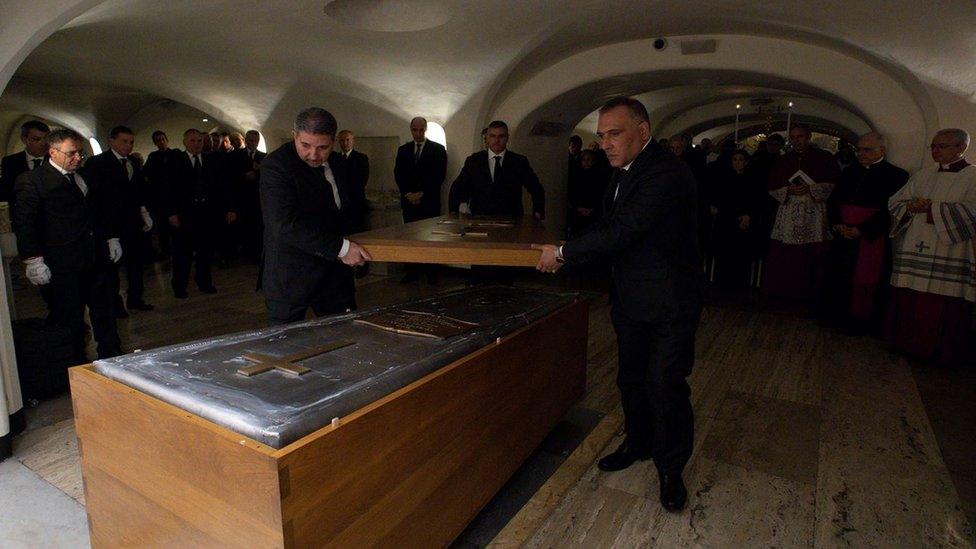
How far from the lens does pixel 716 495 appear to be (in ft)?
8.10

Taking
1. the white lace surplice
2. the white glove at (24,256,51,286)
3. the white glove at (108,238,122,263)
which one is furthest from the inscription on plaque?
the white lace surplice

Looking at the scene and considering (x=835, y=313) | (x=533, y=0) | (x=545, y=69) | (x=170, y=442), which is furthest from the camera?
(x=545, y=69)

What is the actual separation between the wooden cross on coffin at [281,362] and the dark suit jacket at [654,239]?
3.55ft

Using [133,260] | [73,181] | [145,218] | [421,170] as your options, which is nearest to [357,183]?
[421,170]

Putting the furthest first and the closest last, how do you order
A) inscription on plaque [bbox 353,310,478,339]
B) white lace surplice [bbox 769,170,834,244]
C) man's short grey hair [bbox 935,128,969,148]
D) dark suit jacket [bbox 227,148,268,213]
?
dark suit jacket [bbox 227,148,268,213], white lace surplice [bbox 769,170,834,244], man's short grey hair [bbox 935,128,969,148], inscription on plaque [bbox 353,310,478,339]

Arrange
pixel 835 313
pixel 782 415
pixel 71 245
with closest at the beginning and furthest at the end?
pixel 782 415 → pixel 71 245 → pixel 835 313

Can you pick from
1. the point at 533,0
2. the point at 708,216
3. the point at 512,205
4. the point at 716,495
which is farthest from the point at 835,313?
the point at 533,0

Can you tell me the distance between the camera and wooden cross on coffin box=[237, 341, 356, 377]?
5.37 feet

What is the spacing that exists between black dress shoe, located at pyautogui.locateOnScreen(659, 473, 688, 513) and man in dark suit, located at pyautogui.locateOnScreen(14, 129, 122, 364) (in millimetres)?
3489

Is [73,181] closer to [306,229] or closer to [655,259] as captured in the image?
[306,229]

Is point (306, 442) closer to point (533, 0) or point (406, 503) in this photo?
point (406, 503)

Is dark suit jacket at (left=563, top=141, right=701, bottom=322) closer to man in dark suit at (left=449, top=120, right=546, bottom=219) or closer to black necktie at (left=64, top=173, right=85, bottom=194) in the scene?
man in dark suit at (left=449, top=120, right=546, bottom=219)

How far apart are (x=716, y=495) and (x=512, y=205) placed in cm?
281

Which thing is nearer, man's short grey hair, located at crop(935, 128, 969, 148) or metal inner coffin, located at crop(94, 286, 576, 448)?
metal inner coffin, located at crop(94, 286, 576, 448)
